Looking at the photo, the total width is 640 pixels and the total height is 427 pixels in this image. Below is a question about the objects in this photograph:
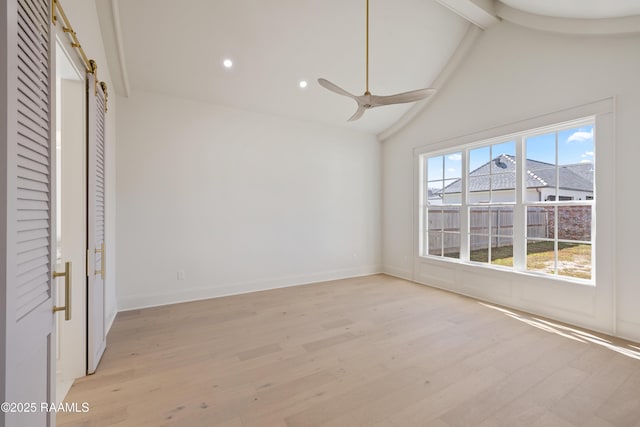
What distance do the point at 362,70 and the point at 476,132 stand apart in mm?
1943

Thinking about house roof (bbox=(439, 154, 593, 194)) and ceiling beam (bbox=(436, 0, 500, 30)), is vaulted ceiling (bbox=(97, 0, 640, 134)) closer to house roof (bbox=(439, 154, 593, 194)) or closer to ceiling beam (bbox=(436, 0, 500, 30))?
ceiling beam (bbox=(436, 0, 500, 30))

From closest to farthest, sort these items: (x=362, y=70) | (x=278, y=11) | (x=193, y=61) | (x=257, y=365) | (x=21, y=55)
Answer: (x=21, y=55)
(x=257, y=365)
(x=278, y=11)
(x=193, y=61)
(x=362, y=70)

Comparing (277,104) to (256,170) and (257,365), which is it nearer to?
(256,170)

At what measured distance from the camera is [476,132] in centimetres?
421

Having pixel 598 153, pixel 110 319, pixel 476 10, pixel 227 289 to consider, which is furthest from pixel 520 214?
pixel 110 319

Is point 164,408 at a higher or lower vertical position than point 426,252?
lower

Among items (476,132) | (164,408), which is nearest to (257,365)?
(164,408)

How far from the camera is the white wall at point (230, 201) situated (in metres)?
3.84

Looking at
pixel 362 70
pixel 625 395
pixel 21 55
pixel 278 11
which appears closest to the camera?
pixel 21 55

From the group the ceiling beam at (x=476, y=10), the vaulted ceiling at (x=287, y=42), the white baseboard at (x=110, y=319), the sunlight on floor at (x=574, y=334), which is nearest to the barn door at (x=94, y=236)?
the white baseboard at (x=110, y=319)

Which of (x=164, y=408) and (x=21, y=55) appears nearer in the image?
Answer: (x=21, y=55)

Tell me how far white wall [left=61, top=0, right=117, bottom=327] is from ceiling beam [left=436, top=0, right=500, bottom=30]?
3633mm

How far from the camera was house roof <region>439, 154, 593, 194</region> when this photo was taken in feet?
10.9

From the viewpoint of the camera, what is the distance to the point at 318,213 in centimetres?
526
